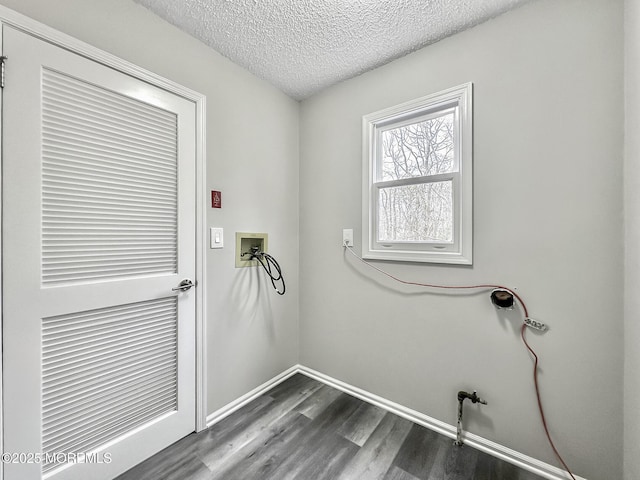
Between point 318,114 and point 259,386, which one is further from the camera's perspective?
point 318,114

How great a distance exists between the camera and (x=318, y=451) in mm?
1488

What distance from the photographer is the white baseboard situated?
4.41 ft

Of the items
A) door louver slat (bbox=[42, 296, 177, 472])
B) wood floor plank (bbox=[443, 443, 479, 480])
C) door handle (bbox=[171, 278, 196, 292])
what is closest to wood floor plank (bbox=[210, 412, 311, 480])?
door louver slat (bbox=[42, 296, 177, 472])

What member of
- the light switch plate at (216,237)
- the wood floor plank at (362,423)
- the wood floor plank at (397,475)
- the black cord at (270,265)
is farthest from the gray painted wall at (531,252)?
the light switch plate at (216,237)

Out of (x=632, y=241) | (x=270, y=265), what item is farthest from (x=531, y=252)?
(x=270, y=265)

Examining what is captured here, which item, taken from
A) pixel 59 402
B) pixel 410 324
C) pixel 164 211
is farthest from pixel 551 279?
pixel 59 402

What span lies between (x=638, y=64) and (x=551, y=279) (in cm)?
94

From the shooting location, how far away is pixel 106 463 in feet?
4.20

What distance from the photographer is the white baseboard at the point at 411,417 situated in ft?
4.41

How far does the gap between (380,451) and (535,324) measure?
1.09 meters

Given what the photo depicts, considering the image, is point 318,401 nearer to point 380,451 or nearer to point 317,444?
point 317,444

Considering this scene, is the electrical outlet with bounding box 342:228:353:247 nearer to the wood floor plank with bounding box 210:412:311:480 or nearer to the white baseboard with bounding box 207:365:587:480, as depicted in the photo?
the white baseboard with bounding box 207:365:587:480

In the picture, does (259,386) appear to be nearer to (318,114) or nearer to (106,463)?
(106,463)

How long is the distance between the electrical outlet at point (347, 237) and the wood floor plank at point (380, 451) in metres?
1.22
